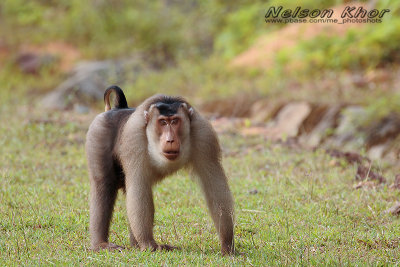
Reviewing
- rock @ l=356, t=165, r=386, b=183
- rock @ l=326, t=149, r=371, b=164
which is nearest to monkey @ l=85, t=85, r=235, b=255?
rock @ l=356, t=165, r=386, b=183

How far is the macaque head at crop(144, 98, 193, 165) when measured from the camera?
5379 mm

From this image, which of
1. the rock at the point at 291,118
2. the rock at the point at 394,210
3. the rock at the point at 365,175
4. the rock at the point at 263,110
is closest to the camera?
the rock at the point at 394,210

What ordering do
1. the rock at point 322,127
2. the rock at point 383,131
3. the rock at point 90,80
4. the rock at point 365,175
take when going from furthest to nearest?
1. the rock at point 90,80
2. the rock at point 322,127
3. the rock at point 383,131
4. the rock at point 365,175

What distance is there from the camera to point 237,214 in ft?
23.1

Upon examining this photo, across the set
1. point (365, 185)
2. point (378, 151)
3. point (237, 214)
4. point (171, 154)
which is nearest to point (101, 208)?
point (171, 154)

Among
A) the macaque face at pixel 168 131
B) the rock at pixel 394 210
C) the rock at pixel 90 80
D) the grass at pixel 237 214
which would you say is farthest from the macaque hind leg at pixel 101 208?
the rock at pixel 90 80

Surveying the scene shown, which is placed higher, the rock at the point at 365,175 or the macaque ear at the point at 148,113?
the macaque ear at the point at 148,113

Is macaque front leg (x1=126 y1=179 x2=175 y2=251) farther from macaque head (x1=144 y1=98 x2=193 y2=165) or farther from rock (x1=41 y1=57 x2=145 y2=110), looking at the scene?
rock (x1=41 y1=57 x2=145 y2=110)

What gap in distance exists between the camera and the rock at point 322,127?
39.2 feet

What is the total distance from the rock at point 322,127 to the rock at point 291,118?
0.96 ft

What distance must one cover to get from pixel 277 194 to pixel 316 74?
8.76m

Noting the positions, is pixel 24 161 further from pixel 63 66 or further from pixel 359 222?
pixel 63 66

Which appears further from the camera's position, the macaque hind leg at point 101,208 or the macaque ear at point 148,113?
the macaque hind leg at point 101,208

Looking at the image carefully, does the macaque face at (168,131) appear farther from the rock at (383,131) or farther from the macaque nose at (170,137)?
the rock at (383,131)
